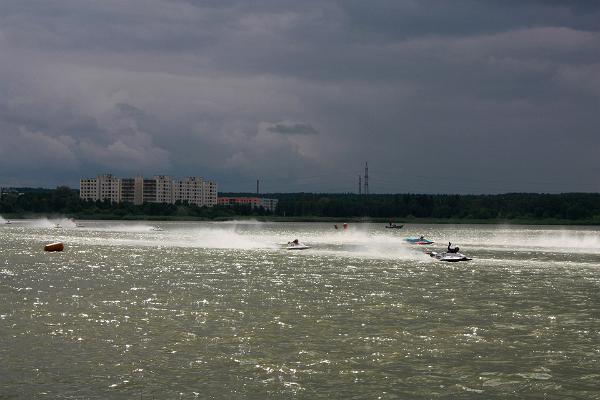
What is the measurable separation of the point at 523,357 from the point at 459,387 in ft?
23.5

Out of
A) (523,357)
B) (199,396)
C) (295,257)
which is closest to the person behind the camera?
(199,396)

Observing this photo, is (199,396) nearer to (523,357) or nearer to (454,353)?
(454,353)

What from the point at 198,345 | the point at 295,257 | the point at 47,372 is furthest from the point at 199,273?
the point at 47,372

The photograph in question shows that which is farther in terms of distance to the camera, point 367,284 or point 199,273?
point 199,273

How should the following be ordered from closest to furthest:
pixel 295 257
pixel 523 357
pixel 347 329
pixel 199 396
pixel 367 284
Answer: pixel 199 396 → pixel 523 357 → pixel 347 329 → pixel 367 284 → pixel 295 257

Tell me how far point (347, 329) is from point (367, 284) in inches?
1053

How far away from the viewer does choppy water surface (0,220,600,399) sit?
98.7ft

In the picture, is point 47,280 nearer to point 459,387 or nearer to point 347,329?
point 347,329

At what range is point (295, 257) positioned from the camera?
11081 centimetres

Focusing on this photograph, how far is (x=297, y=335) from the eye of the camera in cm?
4109

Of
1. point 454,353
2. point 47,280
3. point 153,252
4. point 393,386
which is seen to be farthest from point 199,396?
point 153,252

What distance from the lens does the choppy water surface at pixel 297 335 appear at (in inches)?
1185

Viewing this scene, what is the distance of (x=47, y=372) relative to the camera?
3181cm

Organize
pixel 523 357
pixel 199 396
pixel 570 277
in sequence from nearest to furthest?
pixel 199 396
pixel 523 357
pixel 570 277
